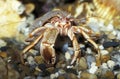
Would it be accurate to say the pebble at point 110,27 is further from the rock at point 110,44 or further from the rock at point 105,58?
the rock at point 105,58

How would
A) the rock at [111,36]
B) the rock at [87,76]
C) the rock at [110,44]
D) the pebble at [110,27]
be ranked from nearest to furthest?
the rock at [87,76], the rock at [110,44], the rock at [111,36], the pebble at [110,27]

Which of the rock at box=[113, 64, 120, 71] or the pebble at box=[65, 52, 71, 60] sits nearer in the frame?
the rock at box=[113, 64, 120, 71]

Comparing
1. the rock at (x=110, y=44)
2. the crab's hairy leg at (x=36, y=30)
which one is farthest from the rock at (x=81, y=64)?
the crab's hairy leg at (x=36, y=30)

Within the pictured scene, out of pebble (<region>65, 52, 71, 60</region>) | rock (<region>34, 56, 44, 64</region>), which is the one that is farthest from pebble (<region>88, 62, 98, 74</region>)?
rock (<region>34, 56, 44, 64</region>)

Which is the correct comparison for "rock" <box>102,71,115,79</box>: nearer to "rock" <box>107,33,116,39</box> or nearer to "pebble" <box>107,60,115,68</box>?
"pebble" <box>107,60,115,68</box>

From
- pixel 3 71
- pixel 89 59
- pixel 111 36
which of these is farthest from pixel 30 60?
pixel 111 36

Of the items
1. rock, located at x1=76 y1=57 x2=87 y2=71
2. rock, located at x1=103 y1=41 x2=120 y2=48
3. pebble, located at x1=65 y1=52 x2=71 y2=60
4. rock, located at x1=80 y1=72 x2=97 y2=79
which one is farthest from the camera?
rock, located at x1=103 y1=41 x2=120 y2=48

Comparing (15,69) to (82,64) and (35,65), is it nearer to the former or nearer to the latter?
(35,65)

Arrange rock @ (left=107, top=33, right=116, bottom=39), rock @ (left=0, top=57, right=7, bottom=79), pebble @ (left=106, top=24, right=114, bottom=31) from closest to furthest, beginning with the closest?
rock @ (left=0, top=57, right=7, bottom=79), rock @ (left=107, top=33, right=116, bottom=39), pebble @ (left=106, top=24, right=114, bottom=31)

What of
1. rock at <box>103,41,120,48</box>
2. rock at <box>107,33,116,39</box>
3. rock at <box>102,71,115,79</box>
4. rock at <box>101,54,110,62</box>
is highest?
rock at <box>107,33,116,39</box>
